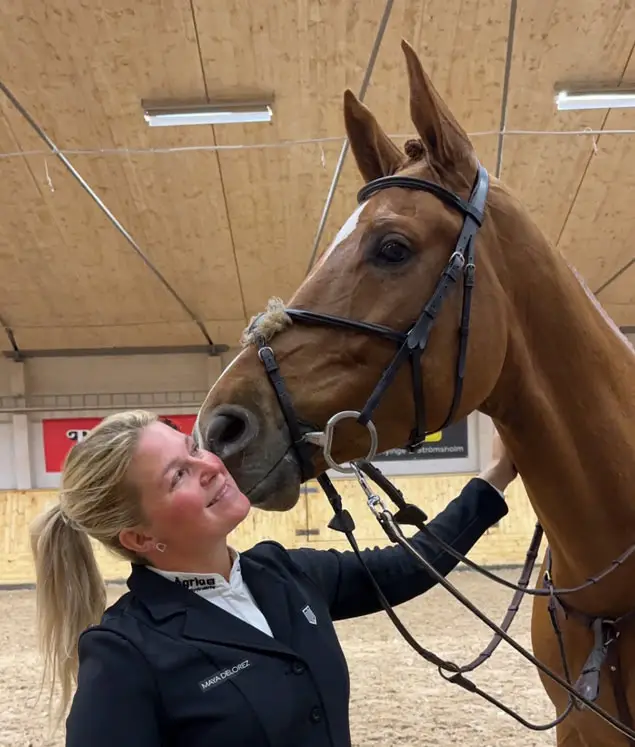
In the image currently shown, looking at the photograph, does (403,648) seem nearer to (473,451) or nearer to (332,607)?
(332,607)

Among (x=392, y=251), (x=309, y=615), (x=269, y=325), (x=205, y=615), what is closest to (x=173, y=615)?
(x=205, y=615)

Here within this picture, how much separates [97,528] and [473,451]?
29.7 feet

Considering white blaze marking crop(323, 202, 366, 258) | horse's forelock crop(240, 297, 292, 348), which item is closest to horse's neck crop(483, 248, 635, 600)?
white blaze marking crop(323, 202, 366, 258)

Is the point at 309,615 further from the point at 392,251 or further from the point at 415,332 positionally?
the point at 392,251

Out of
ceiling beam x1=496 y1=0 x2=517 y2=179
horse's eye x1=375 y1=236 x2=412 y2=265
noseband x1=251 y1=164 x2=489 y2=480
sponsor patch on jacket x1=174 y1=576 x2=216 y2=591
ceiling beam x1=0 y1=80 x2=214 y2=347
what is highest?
ceiling beam x1=0 y1=80 x2=214 y2=347

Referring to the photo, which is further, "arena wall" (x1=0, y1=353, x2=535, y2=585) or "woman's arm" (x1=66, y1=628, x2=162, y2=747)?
"arena wall" (x1=0, y1=353, x2=535, y2=585)

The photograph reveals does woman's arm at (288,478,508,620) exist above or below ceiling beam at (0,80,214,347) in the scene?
below

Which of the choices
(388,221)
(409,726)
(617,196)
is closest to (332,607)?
(388,221)

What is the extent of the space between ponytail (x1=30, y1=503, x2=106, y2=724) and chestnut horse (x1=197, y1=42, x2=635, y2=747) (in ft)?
1.20

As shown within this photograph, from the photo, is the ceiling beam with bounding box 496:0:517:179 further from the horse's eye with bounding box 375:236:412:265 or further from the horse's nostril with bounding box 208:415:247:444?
the horse's nostril with bounding box 208:415:247:444

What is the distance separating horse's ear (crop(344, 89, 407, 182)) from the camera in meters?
1.47

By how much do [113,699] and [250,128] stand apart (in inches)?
230

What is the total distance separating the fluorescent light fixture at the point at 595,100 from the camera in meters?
5.50

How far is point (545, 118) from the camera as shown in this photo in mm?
6023
